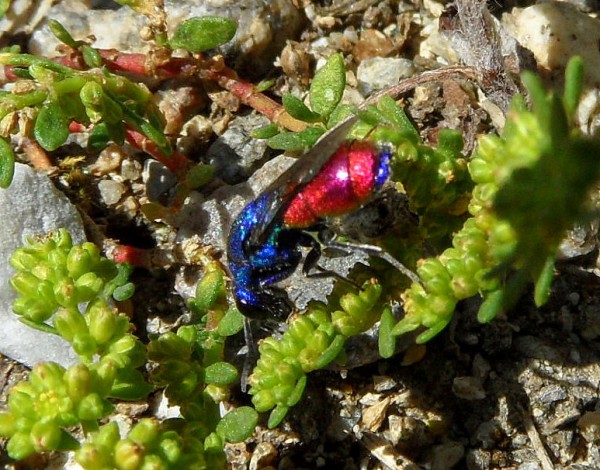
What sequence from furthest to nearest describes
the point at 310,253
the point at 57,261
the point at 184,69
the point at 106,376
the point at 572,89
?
the point at 184,69 → the point at 310,253 → the point at 57,261 → the point at 106,376 → the point at 572,89

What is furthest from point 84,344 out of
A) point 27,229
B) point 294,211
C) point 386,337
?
point 27,229

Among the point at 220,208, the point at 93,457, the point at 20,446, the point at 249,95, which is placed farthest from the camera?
the point at 249,95

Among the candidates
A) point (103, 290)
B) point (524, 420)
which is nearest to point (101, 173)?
point (103, 290)

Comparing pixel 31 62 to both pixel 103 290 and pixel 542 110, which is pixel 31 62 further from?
pixel 542 110

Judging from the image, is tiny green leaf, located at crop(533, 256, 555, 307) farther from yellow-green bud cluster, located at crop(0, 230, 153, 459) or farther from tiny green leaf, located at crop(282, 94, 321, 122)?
tiny green leaf, located at crop(282, 94, 321, 122)

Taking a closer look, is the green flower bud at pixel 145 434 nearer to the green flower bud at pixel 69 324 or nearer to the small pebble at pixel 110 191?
the green flower bud at pixel 69 324

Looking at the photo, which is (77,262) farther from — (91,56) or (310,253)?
(91,56)

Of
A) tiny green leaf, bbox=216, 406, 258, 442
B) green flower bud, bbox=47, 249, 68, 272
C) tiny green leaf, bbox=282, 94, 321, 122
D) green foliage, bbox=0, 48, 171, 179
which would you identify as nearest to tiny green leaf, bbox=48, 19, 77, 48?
green foliage, bbox=0, 48, 171, 179
